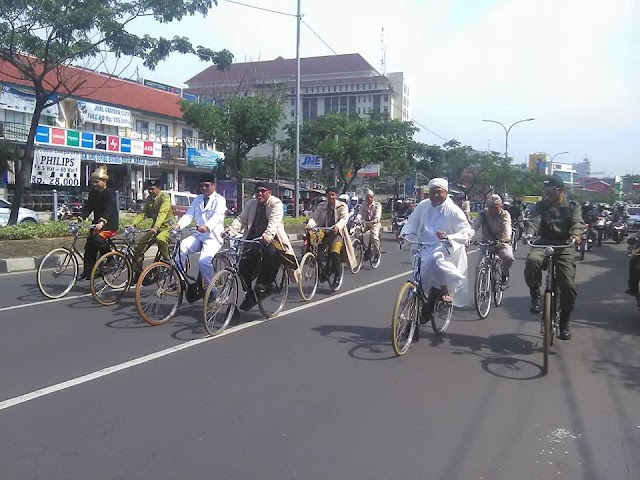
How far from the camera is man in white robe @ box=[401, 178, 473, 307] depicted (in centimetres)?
613

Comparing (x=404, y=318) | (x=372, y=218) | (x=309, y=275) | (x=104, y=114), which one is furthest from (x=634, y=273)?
(x=104, y=114)

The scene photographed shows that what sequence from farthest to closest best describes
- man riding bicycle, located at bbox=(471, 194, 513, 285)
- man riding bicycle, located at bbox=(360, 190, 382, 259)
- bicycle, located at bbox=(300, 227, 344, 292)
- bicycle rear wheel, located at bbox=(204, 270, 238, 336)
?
man riding bicycle, located at bbox=(360, 190, 382, 259), bicycle, located at bbox=(300, 227, 344, 292), man riding bicycle, located at bbox=(471, 194, 513, 285), bicycle rear wheel, located at bbox=(204, 270, 238, 336)

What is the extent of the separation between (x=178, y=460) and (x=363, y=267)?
9.69 meters

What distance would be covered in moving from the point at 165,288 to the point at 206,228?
85 cm

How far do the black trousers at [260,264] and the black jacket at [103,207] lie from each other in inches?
102

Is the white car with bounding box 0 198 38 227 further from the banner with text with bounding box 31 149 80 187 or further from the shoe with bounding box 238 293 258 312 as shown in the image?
the shoe with bounding box 238 293 258 312

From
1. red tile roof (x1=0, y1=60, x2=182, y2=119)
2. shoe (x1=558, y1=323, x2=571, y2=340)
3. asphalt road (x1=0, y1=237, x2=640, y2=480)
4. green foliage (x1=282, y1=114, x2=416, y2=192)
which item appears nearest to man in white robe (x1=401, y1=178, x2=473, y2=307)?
asphalt road (x1=0, y1=237, x2=640, y2=480)

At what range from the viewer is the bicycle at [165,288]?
678 cm

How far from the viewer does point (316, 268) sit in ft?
30.1

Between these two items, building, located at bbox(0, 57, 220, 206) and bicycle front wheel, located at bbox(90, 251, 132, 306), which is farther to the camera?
building, located at bbox(0, 57, 220, 206)

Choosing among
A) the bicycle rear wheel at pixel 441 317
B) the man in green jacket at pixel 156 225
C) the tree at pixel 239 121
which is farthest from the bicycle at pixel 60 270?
the tree at pixel 239 121

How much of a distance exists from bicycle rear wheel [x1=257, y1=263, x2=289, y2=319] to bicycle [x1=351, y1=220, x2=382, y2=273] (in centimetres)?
A: 398

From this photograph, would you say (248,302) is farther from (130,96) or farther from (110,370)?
(130,96)

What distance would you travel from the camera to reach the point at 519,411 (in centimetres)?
443
